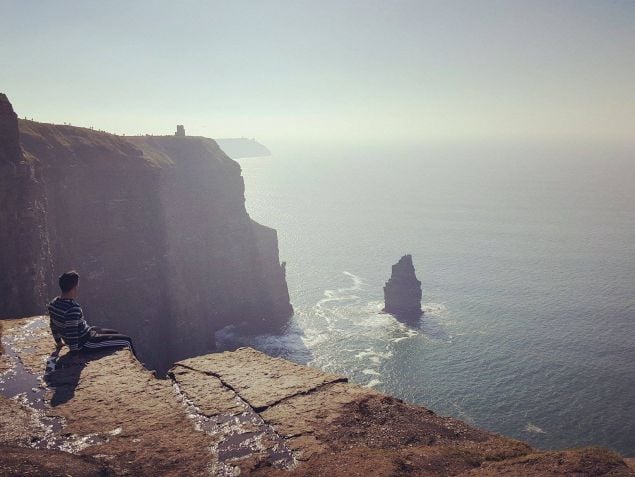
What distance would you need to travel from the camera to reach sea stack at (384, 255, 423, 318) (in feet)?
277

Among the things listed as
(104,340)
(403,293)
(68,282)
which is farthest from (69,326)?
(403,293)

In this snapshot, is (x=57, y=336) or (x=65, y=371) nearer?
(x=65, y=371)

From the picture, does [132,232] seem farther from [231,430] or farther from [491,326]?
[491,326]

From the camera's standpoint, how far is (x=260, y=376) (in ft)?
26.0

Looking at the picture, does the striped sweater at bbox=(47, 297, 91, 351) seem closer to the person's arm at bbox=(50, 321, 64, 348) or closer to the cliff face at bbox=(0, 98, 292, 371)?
the person's arm at bbox=(50, 321, 64, 348)

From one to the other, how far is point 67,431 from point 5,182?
25100 mm

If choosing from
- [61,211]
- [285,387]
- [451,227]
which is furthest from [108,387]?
[451,227]

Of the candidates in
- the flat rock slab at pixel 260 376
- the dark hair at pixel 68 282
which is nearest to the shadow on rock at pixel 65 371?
the dark hair at pixel 68 282

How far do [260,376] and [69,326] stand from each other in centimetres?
444

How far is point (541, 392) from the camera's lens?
55.2 meters

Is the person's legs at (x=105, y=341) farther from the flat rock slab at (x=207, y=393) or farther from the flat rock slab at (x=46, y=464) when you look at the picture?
the flat rock slab at (x=46, y=464)

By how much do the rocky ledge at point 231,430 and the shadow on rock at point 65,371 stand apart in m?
0.03

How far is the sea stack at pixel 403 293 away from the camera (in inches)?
3319

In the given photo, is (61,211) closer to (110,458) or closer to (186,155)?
(186,155)
